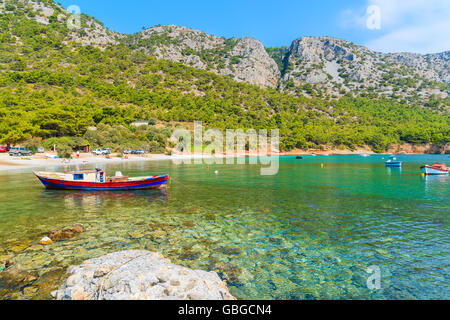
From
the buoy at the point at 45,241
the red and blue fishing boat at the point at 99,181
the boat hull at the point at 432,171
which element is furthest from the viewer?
the boat hull at the point at 432,171

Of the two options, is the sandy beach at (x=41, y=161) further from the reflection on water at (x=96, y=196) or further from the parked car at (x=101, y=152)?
the reflection on water at (x=96, y=196)

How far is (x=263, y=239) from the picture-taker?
12703mm

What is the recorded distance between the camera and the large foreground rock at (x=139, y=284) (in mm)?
5469

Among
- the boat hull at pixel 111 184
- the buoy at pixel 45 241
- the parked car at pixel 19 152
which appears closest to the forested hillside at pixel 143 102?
the parked car at pixel 19 152

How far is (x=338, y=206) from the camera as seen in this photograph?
67.2 ft

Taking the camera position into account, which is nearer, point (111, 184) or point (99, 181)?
point (111, 184)

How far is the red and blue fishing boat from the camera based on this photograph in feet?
88.6

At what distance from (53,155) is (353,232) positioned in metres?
75.5

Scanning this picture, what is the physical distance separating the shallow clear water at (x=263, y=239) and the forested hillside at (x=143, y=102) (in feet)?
233

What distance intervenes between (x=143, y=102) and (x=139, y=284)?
135785 mm

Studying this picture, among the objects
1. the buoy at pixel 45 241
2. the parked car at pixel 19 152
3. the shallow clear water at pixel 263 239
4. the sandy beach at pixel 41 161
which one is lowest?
the shallow clear water at pixel 263 239

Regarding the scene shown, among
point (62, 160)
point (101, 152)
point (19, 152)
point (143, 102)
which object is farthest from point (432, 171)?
point (143, 102)

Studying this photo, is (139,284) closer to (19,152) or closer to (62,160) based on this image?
(62,160)
